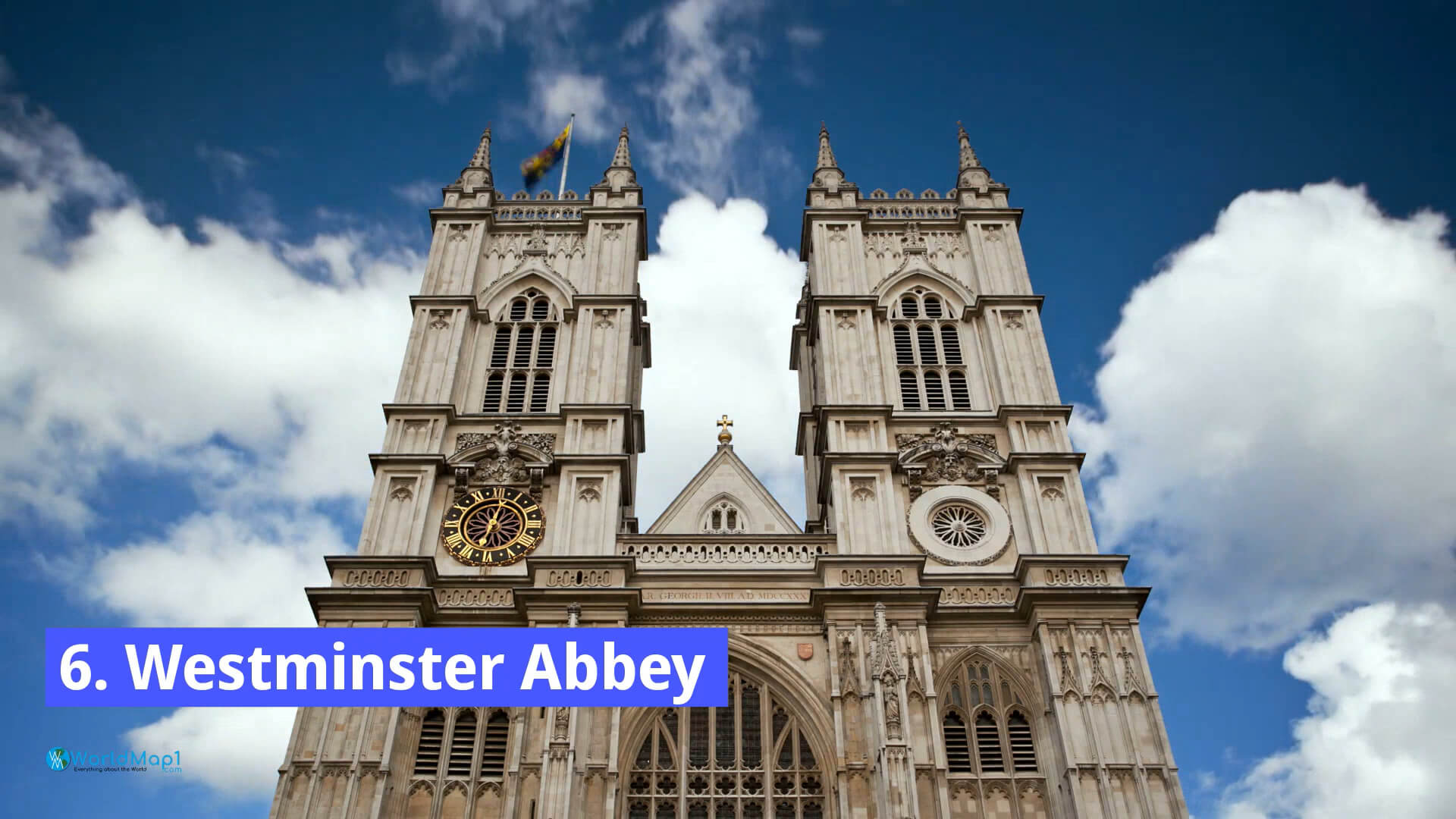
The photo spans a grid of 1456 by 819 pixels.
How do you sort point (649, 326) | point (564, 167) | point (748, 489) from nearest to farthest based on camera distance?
point (748, 489) → point (649, 326) → point (564, 167)

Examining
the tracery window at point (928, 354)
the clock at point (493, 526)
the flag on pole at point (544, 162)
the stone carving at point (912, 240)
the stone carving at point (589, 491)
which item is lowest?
the clock at point (493, 526)

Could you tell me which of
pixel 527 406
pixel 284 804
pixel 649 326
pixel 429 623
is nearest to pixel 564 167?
pixel 649 326

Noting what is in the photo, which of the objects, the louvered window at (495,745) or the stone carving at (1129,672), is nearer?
the louvered window at (495,745)

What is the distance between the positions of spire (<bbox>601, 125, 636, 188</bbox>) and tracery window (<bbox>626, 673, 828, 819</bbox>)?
18.2m

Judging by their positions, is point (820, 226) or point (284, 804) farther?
point (820, 226)

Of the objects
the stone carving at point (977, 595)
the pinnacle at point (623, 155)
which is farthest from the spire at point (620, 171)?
the stone carving at point (977, 595)

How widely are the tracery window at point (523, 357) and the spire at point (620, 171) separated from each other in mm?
5634

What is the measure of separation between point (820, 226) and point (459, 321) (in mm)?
10888

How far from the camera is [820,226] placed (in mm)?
35938

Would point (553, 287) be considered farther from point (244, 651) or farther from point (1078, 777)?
point (1078, 777)

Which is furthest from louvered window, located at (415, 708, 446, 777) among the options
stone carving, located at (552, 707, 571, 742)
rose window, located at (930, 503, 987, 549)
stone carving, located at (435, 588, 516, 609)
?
rose window, located at (930, 503, 987, 549)

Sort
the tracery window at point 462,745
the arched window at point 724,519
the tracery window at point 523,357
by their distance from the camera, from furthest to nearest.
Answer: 1. the tracery window at point 523,357
2. the arched window at point 724,519
3. the tracery window at point 462,745

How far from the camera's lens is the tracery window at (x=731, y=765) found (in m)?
24.1

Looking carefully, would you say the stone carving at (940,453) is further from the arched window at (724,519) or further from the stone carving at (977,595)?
the arched window at (724,519)
